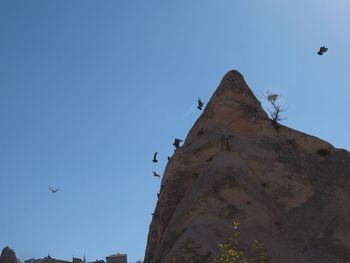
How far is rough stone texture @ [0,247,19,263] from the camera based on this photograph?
58.6 meters

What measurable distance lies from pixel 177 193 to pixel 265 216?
13.7 ft

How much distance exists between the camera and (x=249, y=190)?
Answer: 20.9 meters

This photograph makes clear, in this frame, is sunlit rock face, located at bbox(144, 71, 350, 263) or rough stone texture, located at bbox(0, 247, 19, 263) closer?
sunlit rock face, located at bbox(144, 71, 350, 263)

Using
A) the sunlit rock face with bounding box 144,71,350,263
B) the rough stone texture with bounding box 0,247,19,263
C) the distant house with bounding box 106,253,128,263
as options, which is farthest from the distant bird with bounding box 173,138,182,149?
the rough stone texture with bounding box 0,247,19,263

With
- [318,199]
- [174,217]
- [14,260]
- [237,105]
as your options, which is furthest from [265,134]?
[14,260]

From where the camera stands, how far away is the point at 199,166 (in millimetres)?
23547

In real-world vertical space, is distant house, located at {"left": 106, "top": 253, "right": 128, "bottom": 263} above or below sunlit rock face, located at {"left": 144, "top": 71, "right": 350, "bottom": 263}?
above

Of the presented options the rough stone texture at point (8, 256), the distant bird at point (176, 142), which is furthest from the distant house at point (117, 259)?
the distant bird at point (176, 142)

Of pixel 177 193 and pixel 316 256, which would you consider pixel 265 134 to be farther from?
pixel 316 256

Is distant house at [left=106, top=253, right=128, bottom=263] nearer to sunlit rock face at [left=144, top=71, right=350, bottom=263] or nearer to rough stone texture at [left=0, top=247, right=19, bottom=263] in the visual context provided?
rough stone texture at [left=0, top=247, right=19, bottom=263]

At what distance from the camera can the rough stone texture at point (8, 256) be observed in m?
58.6

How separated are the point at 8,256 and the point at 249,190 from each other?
4429 centimetres

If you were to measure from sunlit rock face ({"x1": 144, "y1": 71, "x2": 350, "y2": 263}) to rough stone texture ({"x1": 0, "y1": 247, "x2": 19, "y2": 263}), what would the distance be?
126 ft

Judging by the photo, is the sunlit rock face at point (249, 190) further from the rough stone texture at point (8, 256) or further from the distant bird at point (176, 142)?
the rough stone texture at point (8, 256)
